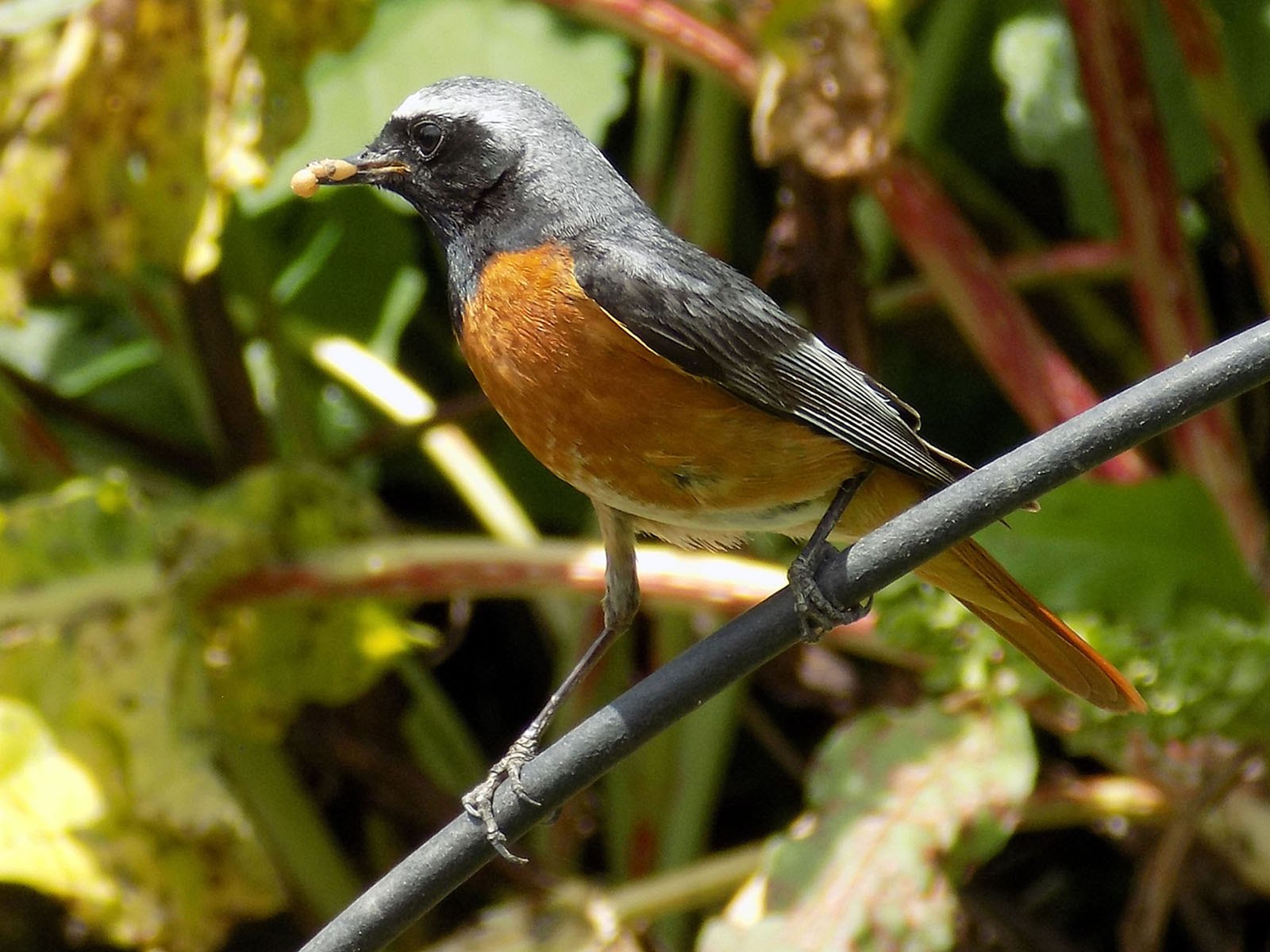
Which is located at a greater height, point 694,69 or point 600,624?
point 694,69

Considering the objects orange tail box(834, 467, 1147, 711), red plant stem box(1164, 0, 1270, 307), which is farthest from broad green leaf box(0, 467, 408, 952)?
red plant stem box(1164, 0, 1270, 307)

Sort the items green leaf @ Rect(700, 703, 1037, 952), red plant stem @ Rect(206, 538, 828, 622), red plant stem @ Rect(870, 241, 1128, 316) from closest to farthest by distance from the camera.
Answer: green leaf @ Rect(700, 703, 1037, 952) → red plant stem @ Rect(206, 538, 828, 622) → red plant stem @ Rect(870, 241, 1128, 316)

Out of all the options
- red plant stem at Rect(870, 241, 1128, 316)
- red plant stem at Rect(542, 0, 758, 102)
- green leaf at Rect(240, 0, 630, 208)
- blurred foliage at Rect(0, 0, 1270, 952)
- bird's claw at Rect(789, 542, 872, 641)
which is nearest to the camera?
bird's claw at Rect(789, 542, 872, 641)

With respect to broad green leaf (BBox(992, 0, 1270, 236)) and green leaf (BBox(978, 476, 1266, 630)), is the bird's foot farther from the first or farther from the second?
broad green leaf (BBox(992, 0, 1270, 236))

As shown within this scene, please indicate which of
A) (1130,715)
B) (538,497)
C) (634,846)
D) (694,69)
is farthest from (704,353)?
(538,497)

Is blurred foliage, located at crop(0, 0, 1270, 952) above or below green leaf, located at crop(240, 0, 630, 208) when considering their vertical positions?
below

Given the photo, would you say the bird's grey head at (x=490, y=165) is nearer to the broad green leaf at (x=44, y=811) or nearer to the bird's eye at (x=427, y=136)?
the bird's eye at (x=427, y=136)

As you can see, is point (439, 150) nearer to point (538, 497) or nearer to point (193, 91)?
point (193, 91)

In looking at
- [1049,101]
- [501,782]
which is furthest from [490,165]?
[1049,101]
